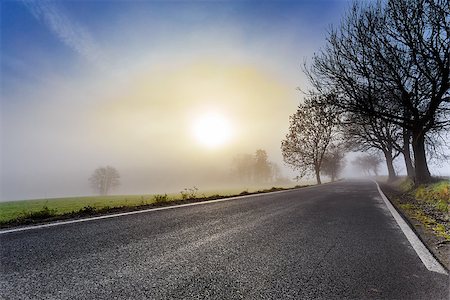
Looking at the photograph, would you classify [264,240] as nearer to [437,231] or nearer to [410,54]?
[437,231]

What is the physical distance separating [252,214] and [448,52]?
1134 cm

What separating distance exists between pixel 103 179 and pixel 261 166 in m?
49.8

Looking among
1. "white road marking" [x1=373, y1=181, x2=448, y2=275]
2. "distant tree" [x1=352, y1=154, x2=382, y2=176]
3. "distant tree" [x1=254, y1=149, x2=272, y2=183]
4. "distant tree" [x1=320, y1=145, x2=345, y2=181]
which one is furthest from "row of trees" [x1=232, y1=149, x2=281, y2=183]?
"white road marking" [x1=373, y1=181, x2=448, y2=275]

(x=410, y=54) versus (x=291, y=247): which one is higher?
(x=410, y=54)

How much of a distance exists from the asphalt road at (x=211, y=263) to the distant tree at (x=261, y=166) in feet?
240

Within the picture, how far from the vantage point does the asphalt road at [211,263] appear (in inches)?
82.4

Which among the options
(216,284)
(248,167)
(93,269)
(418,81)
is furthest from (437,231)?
(248,167)

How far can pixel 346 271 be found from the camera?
8.59ft

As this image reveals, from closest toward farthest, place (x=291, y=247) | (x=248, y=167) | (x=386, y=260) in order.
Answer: (x=386, y=260)
(x=291, y=247)
(x=248, y=167)

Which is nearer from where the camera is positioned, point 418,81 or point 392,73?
point 392,73

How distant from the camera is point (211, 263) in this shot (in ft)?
8.94

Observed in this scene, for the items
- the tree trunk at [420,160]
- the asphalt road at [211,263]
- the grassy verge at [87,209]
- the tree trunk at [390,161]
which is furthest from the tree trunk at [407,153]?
the asphalt road at [211,263]

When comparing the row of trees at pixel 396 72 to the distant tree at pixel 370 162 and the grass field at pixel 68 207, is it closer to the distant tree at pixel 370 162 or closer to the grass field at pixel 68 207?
the grass field at pixel 68 207

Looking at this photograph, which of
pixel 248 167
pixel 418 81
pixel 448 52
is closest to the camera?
pixel 448 52
